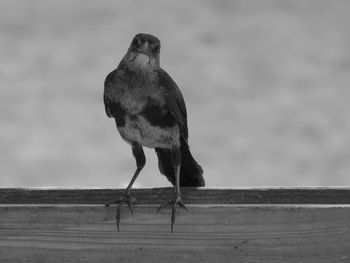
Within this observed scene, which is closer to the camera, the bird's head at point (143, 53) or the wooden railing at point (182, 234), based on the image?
the wooden railing at point (182, 234)

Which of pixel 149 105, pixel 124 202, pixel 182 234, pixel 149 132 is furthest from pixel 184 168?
pixel 182 234

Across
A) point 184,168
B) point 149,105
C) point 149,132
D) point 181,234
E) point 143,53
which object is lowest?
point 181,234

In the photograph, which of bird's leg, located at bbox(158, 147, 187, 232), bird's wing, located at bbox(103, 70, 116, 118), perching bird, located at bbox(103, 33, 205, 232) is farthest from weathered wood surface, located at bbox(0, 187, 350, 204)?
bird's wing, located at bbox(103, 70, 116, 118)

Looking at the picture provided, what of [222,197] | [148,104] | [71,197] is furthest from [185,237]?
[148,104]

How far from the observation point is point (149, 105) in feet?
10.4

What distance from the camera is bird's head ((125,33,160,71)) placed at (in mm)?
3219

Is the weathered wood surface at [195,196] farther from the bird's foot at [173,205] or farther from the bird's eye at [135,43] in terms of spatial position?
the bird's eye at [135,43]

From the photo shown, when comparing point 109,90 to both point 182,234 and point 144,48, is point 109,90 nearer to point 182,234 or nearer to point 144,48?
point 144,48

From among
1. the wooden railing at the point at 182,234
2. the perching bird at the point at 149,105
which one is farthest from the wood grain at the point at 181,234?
the perching bird at the point at 149,105

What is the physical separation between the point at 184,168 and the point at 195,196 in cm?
83

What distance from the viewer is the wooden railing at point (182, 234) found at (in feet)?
6.39

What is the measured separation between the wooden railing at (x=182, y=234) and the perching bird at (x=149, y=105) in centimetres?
109

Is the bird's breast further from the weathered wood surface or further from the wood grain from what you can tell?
the wood grain

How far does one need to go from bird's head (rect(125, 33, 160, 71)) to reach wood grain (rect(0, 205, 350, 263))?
4.11ft
